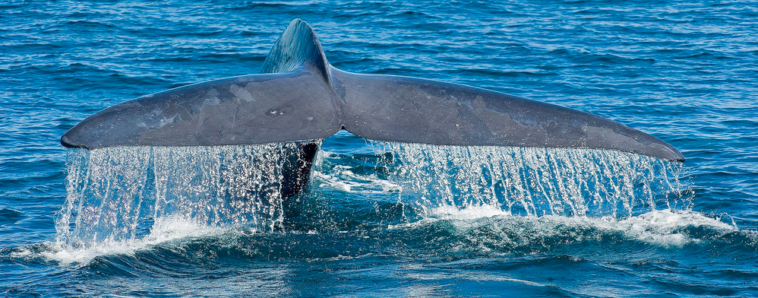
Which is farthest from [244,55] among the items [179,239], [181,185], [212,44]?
[179,239]

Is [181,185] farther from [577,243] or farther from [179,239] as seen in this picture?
[577,243]

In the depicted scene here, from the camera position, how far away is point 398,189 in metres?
9.09

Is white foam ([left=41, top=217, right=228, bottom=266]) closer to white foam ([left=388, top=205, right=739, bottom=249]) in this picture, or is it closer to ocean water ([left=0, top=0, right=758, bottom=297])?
ocean water ([left=0, top=0, right=758, bottom=297])

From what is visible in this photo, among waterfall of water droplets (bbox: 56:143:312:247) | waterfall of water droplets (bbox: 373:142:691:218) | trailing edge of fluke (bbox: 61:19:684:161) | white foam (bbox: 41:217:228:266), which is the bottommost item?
waterfall of water droplets (bbox: 373:142:691:218)

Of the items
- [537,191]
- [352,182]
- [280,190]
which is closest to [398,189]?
[352,182]

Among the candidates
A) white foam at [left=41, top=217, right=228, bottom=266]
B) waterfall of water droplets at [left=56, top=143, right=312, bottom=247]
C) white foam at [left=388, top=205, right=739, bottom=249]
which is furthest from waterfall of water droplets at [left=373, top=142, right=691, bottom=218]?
white foam at [left=41, top=217, right=228, bottom=266]

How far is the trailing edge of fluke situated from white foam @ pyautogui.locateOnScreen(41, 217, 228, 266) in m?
2.15

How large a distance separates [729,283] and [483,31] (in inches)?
522

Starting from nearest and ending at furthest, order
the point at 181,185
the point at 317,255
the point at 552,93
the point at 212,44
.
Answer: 1. the point at 317,255
2. the point at 181,185
3. the point at 552,93
4. the point at 212,44

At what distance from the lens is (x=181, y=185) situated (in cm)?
810

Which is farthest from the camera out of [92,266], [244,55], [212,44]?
[212,44]

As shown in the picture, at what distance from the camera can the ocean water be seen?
6031 mm

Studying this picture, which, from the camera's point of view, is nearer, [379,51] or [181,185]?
[181,185]

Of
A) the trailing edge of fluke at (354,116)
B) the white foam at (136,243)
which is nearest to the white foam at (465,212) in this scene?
the white foam at (136,243)
